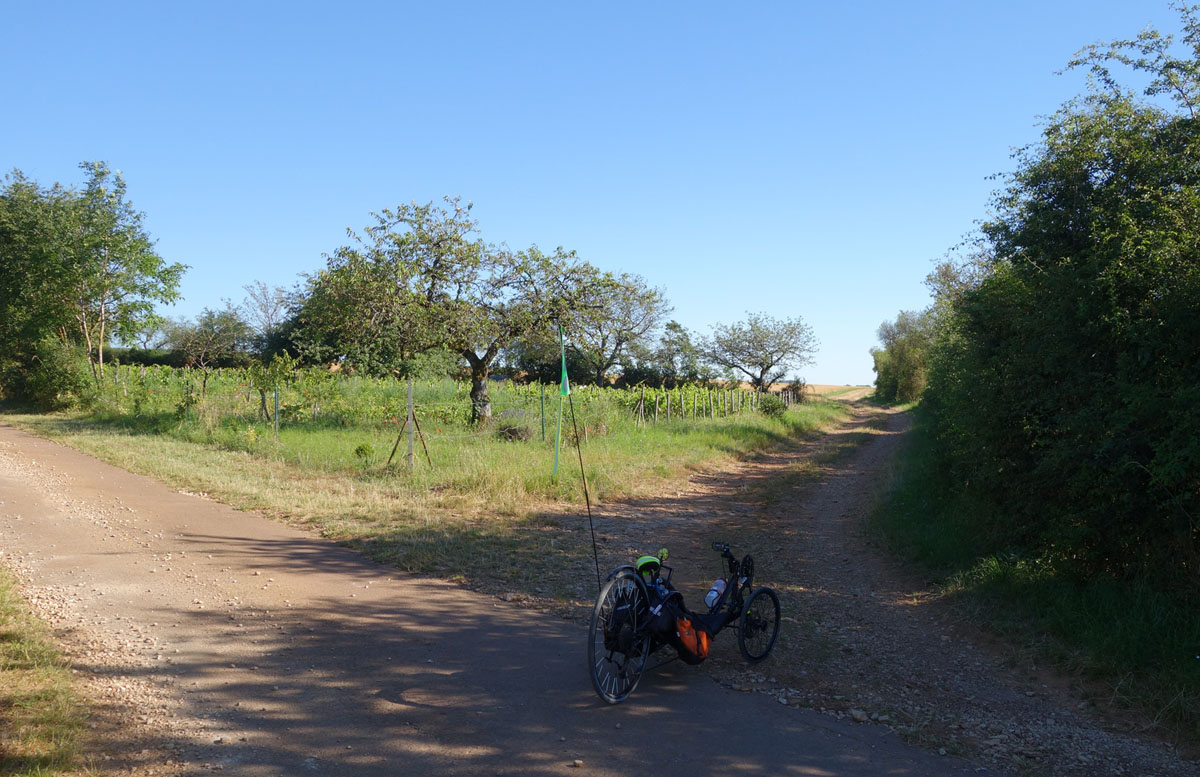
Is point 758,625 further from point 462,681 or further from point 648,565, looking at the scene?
point 462,681

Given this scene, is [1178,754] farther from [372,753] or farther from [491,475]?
[491,475]

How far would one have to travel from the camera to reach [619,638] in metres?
4.62

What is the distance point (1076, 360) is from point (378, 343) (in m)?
18.2

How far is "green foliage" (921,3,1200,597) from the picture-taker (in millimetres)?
5770

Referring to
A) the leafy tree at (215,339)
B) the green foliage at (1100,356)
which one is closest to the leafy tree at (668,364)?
the leafy tree at (215,339)

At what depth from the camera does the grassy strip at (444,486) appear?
8.31 m

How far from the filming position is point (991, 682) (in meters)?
5.32

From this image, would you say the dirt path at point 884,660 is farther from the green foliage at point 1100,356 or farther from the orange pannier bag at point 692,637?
the green foliage at point 1100,356

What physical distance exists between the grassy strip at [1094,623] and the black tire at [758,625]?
2.00 m

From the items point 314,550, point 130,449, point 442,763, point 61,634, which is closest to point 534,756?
point 442,763

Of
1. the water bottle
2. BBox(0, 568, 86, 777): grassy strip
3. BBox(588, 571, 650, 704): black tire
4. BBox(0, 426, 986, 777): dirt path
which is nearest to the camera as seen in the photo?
BBox(0, 568, 86, 777): grassy strip

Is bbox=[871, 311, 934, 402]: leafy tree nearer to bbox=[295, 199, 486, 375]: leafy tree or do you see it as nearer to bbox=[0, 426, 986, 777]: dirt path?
bbox=[295, 199, 486, 375]: leafy tree

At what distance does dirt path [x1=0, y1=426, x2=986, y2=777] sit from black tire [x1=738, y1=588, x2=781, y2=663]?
1.59 feet

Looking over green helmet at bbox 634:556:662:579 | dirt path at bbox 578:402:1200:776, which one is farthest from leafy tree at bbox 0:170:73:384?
green helmet at bbox 634:556:662:579
